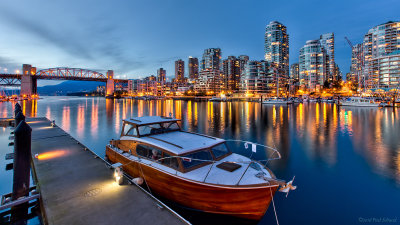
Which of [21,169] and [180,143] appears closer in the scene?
[21,169]

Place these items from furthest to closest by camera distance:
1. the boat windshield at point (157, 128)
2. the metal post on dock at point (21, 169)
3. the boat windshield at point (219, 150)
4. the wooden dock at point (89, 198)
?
1. the boat windshield at point (157, 128)
2. the boat windshield at point (219, 150)
3. the metal post on dock at point (21, 169)
4. the wooden dock at point (89, 198)

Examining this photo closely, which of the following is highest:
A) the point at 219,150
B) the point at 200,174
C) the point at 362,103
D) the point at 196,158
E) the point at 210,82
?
the point at 210,82

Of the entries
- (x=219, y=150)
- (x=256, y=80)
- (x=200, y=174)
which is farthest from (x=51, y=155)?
(x=256, y=80)

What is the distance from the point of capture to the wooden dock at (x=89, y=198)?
524 cm

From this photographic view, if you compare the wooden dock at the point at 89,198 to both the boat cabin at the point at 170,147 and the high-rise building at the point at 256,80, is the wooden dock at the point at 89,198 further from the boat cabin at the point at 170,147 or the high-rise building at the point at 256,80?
the high-rise building at the point at 256,80

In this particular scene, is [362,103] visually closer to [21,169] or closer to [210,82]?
[21,169]

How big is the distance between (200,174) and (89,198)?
3.81 m

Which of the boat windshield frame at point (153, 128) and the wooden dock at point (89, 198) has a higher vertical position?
the boat windshield frame at point (153, 128)

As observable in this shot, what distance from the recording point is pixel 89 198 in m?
6.29

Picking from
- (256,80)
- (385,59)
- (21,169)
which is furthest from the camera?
(256,80)

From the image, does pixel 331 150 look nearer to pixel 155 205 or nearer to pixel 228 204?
pixel 228 204

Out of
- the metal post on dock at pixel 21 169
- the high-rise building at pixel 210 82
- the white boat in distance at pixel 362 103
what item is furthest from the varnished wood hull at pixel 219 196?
the high-rise building at pixel 210 82

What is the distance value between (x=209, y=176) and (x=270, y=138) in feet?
57.0

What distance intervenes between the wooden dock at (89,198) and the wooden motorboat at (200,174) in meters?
1.05
